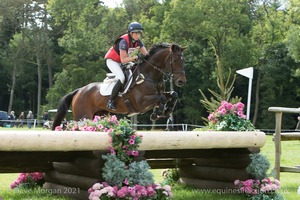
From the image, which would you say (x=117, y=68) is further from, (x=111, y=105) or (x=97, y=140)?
(x=97, y=140)

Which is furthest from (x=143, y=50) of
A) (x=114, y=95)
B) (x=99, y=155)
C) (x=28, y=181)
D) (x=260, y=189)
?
(x=99, y=155)

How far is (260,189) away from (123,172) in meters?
2.03

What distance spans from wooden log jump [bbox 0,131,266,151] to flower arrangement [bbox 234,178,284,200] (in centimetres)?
49

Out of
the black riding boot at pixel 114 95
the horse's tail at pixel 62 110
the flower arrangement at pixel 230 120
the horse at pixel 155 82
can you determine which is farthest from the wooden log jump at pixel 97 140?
the horse's tail at pixel 62 110

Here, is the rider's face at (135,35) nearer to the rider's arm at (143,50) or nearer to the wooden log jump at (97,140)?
the rider's arm at (143,50)

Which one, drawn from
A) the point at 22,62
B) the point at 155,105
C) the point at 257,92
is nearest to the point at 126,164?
the point at 155,105

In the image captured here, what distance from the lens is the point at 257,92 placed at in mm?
35125

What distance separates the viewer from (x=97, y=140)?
4629 mm

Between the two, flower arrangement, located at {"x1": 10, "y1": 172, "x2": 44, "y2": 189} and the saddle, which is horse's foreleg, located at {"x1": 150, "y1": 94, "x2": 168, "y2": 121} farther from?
flower arrangement, located at {"x1": 10, "y1": 172, "x2": 44, "y2": 189}

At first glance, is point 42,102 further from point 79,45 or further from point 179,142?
point 179,142

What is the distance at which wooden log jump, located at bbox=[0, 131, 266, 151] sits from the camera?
425 centimetres

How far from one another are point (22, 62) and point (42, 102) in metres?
4.30

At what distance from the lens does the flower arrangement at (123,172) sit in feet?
15.0

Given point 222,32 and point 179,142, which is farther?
point 222,32
